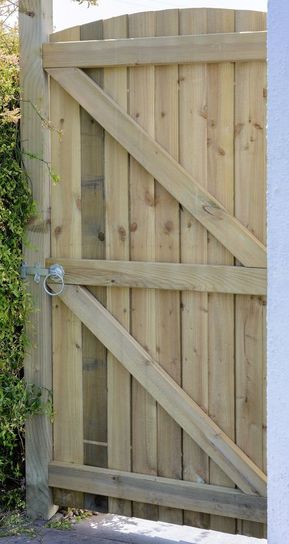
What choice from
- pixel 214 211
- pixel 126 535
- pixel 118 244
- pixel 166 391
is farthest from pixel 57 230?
pixel 126 535

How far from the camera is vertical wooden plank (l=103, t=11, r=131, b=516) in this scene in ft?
12.9

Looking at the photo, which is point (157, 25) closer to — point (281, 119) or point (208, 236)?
point (208, 236)

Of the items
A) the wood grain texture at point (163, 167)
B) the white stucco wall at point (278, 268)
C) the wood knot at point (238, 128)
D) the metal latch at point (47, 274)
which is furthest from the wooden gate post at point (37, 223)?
the white stucco wall at point (278, 268)

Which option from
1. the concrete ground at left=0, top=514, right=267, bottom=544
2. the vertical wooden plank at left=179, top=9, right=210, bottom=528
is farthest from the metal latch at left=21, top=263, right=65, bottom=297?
the concrete ground at left=0, top=514, right=267, bottom=544

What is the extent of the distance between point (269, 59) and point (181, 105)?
2.11 meters

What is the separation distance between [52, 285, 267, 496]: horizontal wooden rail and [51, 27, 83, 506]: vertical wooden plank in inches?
4.2

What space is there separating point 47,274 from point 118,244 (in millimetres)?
382

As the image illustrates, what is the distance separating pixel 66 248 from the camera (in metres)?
4.09

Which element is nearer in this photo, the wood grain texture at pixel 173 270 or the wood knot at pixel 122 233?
the wood grain texture at pixel 173 270

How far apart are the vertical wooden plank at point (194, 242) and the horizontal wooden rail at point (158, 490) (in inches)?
2.6

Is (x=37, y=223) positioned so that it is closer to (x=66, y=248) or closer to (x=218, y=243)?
(x=66, y=248)

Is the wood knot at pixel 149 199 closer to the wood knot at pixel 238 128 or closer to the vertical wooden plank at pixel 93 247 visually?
the vertical wooden plank at pixel 93 247

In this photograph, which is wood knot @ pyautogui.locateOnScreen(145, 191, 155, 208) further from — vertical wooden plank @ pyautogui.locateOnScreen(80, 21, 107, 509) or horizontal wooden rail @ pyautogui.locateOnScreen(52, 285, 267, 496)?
horizontal wooden rail @ pyautogui.locateOnScreen(52, 285, 267, 496)

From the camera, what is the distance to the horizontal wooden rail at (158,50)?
361 cm
